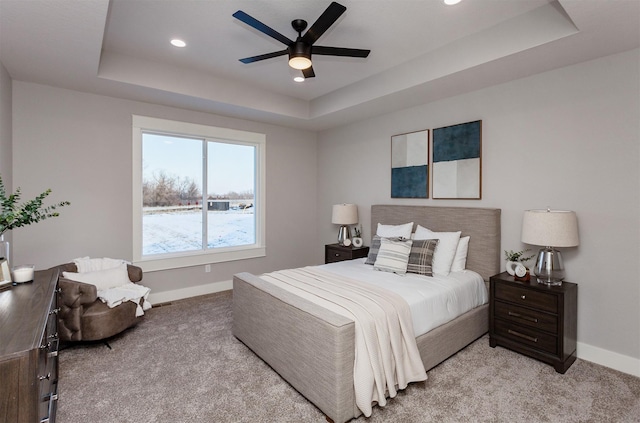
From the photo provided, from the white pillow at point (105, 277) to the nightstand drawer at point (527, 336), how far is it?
381 centimetres

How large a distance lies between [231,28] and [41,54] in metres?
1.61

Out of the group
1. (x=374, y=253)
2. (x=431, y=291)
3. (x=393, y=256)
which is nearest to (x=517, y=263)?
(x=431, y=291)

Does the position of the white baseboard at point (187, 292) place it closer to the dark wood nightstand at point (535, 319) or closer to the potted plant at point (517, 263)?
the dark wood nightstand at point (535, 319)

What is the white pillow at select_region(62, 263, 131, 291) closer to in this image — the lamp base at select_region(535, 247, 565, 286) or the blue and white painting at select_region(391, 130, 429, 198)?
the blue and white painting at select_region(391, 130, 429, 198)

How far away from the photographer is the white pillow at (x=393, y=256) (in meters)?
3.28

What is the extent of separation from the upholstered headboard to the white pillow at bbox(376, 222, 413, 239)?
0.57ft

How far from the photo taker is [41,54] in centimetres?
267

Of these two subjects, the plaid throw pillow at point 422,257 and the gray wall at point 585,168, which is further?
the plaid throw pillow at point 422,257

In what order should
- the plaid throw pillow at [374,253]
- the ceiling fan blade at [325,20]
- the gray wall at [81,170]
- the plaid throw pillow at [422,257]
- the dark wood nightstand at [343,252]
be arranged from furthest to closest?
the dark wood nightstand at [343,252]
the plaid throw pillow at [374,253]
the gray wall at [81,170]
the plaid throw pillow at [422,257]
the ceiling fan blade at [325,20]

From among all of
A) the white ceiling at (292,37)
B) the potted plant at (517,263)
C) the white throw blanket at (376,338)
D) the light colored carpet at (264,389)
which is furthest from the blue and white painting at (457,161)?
the white throw blanket at (376,338)

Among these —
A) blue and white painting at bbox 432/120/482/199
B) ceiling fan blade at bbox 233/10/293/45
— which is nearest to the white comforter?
blue and white painting at bbox 432/120/482/199

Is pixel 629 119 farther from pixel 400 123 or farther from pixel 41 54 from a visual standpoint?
pixel 41 54

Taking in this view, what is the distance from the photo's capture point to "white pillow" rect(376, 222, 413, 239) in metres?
3.84

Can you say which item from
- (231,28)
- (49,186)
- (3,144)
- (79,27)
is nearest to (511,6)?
(231,28)
